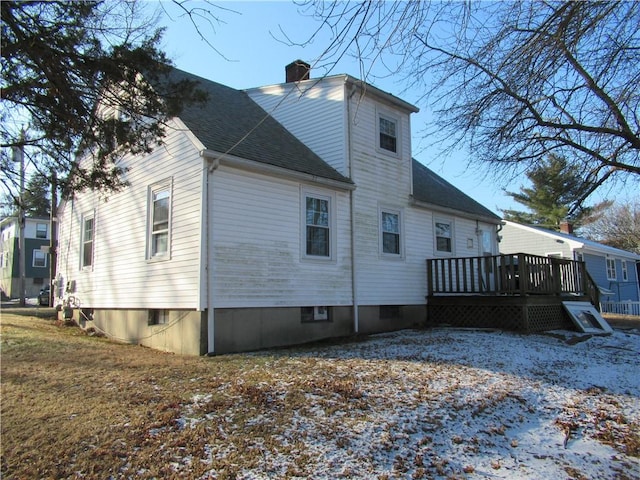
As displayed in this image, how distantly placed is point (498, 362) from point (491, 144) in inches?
158

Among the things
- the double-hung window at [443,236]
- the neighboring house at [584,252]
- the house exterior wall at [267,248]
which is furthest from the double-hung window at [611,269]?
the house exterior wall at [267,248]

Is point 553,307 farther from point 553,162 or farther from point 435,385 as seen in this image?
point 435,385

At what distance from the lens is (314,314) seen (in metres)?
10.8

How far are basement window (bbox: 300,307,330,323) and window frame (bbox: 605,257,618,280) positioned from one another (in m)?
25.3

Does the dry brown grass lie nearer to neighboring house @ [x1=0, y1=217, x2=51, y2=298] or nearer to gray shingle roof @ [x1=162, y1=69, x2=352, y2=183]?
gray shingle roof @ [x1=162, y1=69, x2=352, y2=183]

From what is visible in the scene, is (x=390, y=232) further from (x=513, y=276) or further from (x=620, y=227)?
(x=620, y=227)

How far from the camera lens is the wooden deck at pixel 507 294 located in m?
11.9

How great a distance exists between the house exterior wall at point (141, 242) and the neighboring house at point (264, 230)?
41 millimetres

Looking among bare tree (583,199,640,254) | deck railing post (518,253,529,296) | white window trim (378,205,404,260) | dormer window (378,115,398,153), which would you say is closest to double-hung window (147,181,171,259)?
white window trim (378,205,404,260)

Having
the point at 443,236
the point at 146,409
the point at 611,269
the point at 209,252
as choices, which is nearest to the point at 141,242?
the point at 209,252

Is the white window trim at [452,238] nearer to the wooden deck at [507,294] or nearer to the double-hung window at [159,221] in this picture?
the wooden deck at [507,294]

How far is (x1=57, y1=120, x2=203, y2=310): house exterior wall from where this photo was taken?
9.09m

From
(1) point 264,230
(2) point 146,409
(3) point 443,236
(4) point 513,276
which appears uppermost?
(3) point 443,236

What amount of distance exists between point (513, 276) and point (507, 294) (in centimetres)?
60
